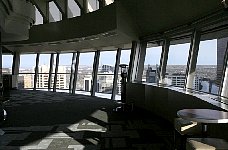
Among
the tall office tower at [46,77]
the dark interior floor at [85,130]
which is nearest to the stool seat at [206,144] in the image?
the dark interior floor at [85,130]

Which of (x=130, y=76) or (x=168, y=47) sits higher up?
(x=168, y=47)

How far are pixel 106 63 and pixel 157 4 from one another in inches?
294

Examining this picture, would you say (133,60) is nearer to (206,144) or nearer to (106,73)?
(106,73)

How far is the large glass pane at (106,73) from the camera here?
13.4 m

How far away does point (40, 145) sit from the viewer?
4715mm

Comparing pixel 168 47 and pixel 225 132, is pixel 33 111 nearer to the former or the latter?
pixel 168 47

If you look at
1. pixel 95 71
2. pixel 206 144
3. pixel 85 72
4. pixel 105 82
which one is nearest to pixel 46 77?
pixel 85 72

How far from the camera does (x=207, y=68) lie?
18.2ft

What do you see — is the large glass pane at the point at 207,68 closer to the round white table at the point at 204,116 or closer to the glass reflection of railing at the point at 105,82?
the round white table at the point at 204,116

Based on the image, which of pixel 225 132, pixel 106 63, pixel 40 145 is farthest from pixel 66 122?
pixel 106 63

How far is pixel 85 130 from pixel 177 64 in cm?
308

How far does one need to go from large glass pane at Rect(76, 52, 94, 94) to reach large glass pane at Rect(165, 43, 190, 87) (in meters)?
7.44

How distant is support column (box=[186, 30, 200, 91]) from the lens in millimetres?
5961

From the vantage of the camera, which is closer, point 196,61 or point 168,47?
point 196,61
